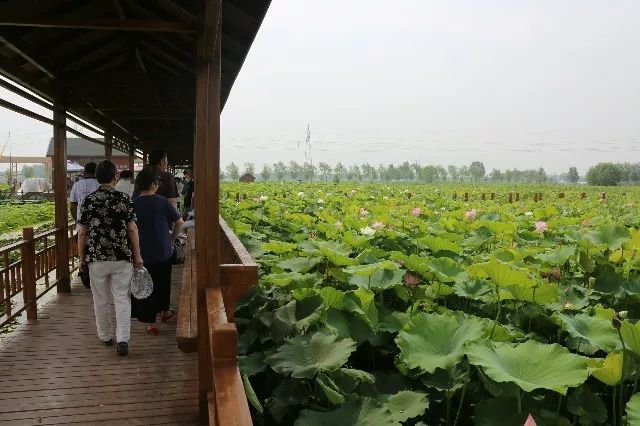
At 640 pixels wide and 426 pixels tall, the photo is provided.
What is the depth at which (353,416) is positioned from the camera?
1.80m

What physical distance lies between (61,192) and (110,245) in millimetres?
2068


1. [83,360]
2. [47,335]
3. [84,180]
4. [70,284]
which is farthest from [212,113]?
[70,284]

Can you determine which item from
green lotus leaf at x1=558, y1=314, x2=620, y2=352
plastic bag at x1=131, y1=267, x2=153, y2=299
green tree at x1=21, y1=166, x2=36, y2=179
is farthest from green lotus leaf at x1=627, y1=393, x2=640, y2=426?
green tree at x1=21, y1=166, x2=36, y2=179

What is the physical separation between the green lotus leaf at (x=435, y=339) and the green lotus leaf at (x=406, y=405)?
0.35 feet

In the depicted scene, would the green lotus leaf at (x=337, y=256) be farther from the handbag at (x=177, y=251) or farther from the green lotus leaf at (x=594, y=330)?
the handbag at (x=177, y=251)

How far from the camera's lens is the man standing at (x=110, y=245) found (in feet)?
11.9

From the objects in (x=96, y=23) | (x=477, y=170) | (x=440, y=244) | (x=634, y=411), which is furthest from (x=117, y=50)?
(x=477, y=170)

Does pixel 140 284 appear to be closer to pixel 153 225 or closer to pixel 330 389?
pixel 153 225

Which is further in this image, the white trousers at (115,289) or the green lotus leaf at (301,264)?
the white trousers at (115,289)

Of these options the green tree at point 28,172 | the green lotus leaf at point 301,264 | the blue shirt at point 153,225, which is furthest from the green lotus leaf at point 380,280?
the green tree at point 28,172

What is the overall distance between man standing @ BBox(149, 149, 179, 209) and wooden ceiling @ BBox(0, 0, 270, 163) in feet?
1.85

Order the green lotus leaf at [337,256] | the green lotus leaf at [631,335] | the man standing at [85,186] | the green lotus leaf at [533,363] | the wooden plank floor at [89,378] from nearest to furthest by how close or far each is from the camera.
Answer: the green lotus leaf at [533,363] → the green lotus leaf at [631,335] → the wooden plank floor at [89,378] → the green lotus leaf at [337,256] → the man standing at [85,186]

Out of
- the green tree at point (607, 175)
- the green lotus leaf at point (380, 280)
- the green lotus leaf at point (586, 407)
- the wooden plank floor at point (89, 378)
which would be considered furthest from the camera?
the green tree at point (607, 175)

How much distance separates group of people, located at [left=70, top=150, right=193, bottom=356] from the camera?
11.9 feet
